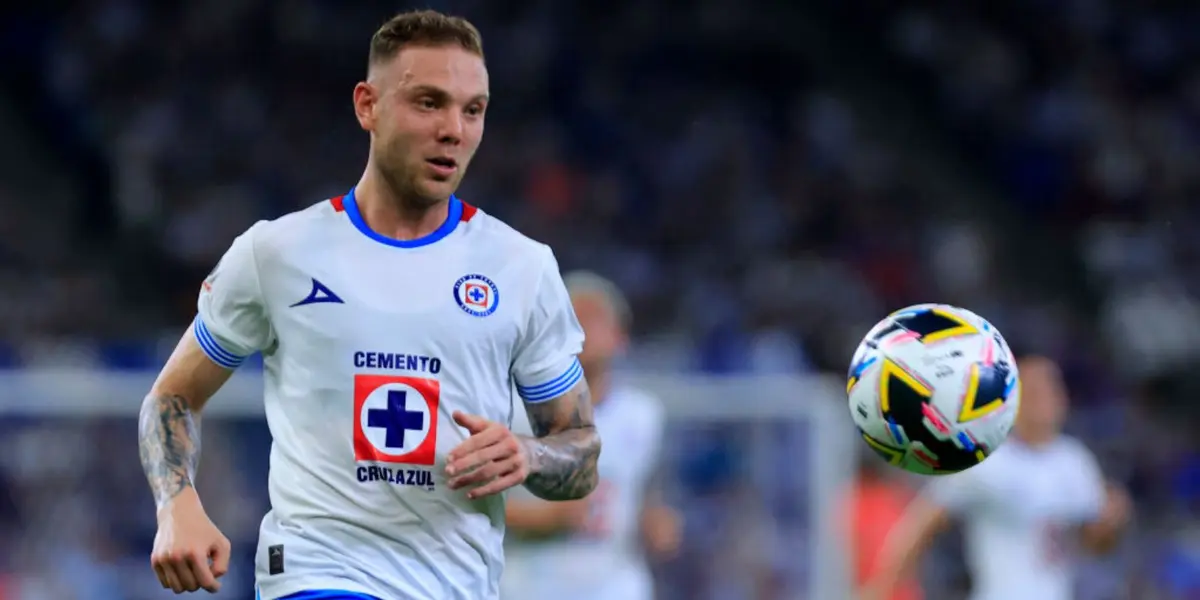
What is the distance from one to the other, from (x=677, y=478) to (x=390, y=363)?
256 inches

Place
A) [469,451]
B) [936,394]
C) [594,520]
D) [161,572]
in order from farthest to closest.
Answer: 1. [594,520]
2. [936,394]
3. [161,572]
4. [469,451]

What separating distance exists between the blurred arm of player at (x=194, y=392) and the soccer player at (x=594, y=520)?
2.85 meters

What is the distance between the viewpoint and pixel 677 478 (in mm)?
10336

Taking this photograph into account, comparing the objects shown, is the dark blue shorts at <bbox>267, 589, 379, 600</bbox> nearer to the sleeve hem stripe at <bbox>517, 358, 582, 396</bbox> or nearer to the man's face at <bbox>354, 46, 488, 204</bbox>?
the sleeve hem stripe at <bbox>517, 358, 582, 396</bbox>

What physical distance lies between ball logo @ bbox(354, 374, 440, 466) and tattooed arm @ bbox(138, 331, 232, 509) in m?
0.43

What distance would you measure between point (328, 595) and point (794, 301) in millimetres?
12084

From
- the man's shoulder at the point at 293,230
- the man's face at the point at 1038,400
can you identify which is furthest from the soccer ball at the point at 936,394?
the man's face at the point at 1038,400

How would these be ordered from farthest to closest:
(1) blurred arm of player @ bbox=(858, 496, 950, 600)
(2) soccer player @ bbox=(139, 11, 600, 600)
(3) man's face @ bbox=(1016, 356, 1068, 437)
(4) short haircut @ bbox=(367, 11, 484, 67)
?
1. (3) man's face @ bbox=(1016, 356, 1068, 437)
2. (1) blurred arm of player @ bbox=(858, 496, 950, 600)
3. (4) short haircut @ bbox=(367, 11, 484, 67)
4. (2) soccer player @ bbox=(139, 11, 600, 600)

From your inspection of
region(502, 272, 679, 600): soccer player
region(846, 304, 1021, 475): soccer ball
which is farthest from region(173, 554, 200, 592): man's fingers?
region(502, 272, 679, 600): soccer player

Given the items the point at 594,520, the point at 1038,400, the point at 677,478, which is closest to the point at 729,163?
the point at 677,478

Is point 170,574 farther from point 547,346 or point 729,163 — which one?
point 729,163

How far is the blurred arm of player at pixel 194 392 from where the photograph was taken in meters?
3.85

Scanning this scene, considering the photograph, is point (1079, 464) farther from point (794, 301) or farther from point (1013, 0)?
point (1013, 0)

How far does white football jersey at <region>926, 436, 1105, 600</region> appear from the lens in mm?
8172
